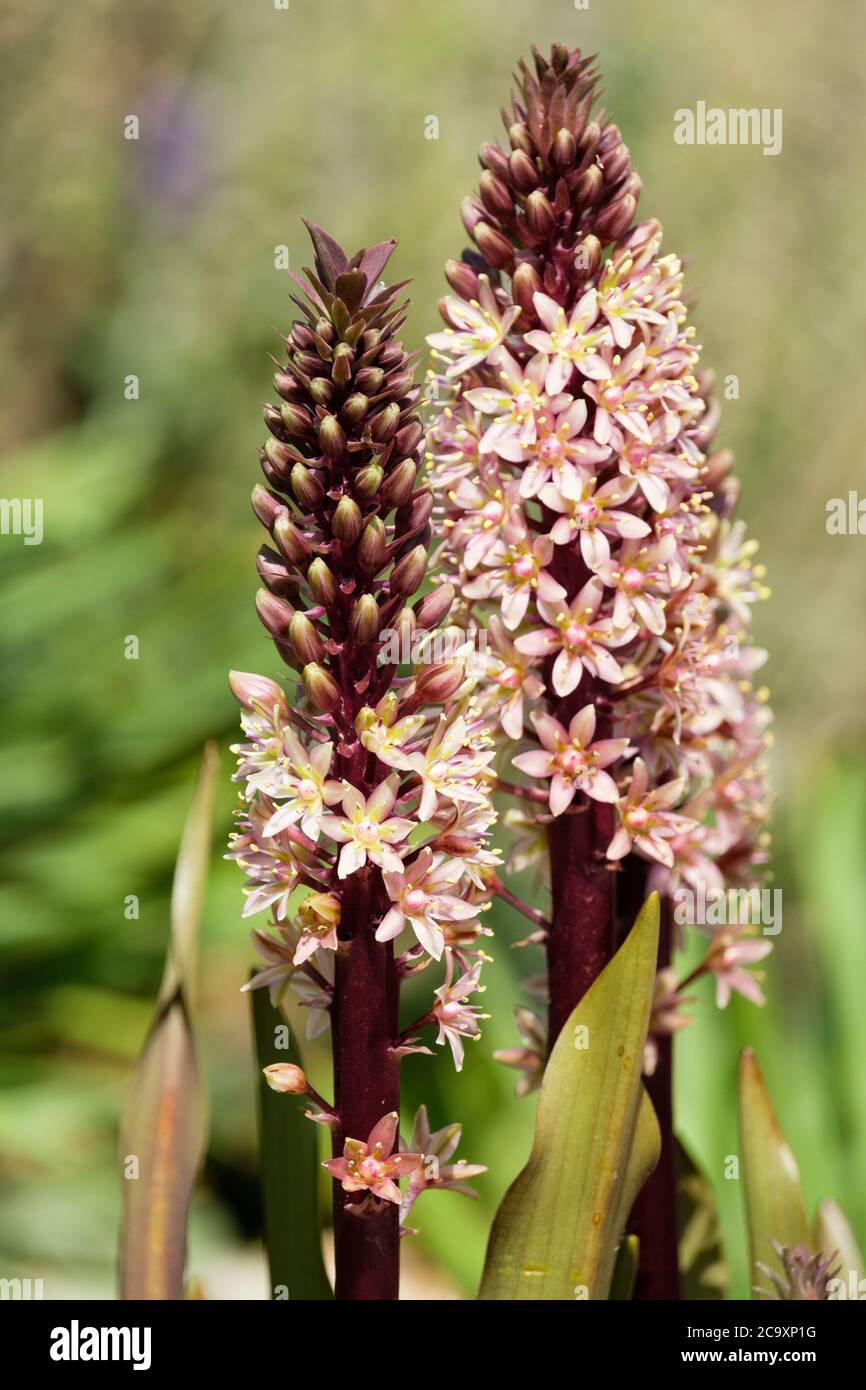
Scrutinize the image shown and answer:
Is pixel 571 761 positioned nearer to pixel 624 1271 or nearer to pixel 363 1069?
pixel 363 1069

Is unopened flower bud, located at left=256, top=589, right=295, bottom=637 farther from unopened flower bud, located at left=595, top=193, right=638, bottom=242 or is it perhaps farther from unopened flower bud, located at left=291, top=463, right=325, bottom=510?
unopened flower bud, located at left=595, top=193, right=638, bottom=242

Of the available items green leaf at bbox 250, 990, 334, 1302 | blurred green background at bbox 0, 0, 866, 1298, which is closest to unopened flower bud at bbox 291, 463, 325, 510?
green leaf at bbox 250, 990, 334, 1302

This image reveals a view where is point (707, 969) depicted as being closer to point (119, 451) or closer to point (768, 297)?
point (119, 451)

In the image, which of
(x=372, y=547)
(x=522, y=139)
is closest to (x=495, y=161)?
(x=522, y=139)

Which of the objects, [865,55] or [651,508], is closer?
[651,508]

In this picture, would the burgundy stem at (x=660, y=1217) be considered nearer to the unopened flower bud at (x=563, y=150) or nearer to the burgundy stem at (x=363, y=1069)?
the burgundy stem at (x=363, y=1069)
